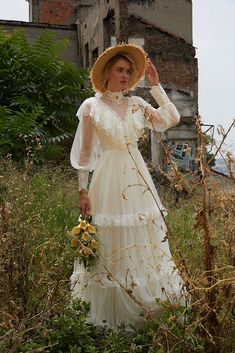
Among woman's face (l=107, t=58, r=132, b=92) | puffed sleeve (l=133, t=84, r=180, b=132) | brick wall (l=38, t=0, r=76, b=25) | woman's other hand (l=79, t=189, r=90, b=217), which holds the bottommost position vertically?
woman's other hand (l=79, t=189, r=90, b=217)

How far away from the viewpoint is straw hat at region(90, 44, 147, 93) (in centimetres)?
372

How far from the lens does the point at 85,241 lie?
3.31m

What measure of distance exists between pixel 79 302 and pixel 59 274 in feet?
1.54

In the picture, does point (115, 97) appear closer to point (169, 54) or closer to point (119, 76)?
point (119, 76)

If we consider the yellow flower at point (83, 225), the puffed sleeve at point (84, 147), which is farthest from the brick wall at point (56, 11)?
the yellow flower at point (83, 225)

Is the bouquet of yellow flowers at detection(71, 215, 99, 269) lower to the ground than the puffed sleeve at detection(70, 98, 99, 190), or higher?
lower

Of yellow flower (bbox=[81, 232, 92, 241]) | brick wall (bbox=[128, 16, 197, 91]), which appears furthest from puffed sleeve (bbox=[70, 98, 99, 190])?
brick wall (bbox=[128, 16, 197, 91])

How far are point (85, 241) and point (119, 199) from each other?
0.40 metres

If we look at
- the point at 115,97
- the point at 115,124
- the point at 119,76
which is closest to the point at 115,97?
the point at 115,97

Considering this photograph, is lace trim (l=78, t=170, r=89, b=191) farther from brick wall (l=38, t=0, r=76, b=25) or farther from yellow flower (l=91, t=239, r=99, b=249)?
brick wall (l=38, t=0, r=76, b=25)

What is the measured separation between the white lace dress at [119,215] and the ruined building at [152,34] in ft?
34.4

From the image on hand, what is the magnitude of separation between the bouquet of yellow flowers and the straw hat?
3.37 ft

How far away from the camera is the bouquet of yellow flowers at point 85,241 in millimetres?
3291

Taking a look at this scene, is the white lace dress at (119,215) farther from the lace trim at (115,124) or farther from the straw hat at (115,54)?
the straw hat at (115,54)
